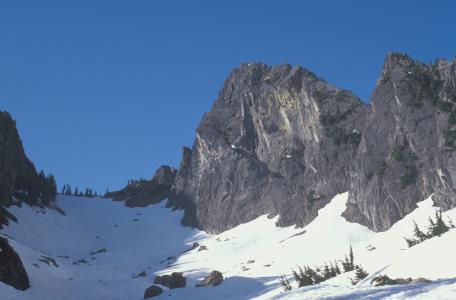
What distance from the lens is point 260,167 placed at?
352ft

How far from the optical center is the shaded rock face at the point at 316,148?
6353 cm

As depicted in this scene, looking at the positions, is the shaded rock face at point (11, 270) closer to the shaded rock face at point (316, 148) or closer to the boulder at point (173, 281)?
the boulder at point (173, 281)

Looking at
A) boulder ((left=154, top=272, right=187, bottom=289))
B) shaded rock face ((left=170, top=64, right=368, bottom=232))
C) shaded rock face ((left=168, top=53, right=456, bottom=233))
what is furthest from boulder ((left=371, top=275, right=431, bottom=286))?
shaded rock face ((left=170, top=64, right=368, bottom=232))

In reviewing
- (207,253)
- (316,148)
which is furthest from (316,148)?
(207,253)

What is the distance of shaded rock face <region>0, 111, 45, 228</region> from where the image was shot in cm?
9475

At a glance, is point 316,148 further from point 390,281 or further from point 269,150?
point 390,281

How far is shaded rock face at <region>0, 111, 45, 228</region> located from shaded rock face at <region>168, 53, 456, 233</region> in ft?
120

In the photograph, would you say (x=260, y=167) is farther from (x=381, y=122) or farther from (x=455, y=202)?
(x=455, y=202)

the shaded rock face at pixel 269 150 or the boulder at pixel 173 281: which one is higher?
the shaded rock face at pixel 269 150

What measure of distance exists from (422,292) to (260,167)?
92.1m

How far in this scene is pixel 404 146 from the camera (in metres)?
68.0

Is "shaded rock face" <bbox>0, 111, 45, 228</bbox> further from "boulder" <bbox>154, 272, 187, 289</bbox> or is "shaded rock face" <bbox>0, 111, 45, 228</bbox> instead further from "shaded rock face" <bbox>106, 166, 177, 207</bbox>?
"boulder" <bbox>154, 272, 187, 289</bbox>

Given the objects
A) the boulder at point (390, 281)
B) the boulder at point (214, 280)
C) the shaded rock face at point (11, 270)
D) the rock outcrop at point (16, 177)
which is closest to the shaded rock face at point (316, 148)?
the boulder at point (214, 280)

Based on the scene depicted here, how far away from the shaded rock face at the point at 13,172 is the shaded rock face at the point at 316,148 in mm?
36505
